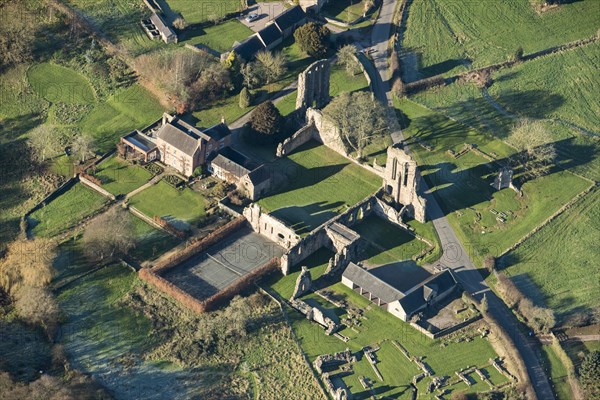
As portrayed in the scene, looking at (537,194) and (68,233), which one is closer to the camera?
(68,233)

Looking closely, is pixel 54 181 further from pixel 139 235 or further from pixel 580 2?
pixel 580 2

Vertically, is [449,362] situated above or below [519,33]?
below

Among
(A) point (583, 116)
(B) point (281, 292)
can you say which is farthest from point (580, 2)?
(B) point (281, 292)

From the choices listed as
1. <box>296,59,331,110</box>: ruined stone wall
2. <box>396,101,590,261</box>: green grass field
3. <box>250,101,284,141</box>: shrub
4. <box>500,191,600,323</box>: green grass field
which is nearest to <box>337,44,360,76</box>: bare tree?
<box>296,59,331,110</box>: ruined stone wall

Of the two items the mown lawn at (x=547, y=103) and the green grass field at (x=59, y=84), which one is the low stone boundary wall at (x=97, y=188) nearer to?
the green grass field at (x=59, y=84)

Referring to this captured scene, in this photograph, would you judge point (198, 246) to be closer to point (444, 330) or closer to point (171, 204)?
point (171, 204)

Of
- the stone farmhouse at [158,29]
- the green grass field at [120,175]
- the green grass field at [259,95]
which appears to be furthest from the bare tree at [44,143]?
the stone farmhouse at [158,29]
